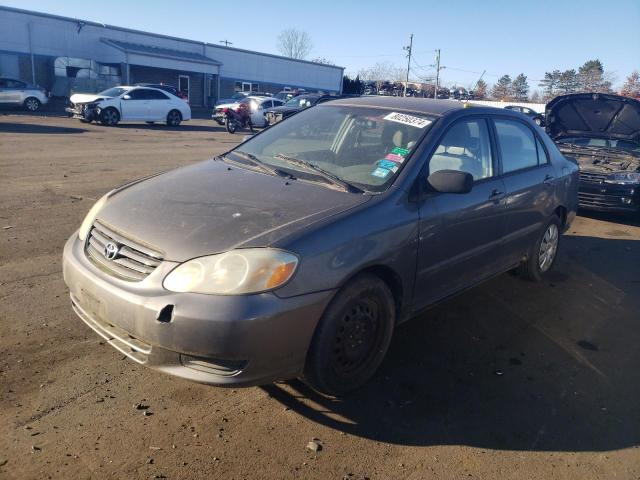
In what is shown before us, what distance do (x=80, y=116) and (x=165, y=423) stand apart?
2019 centimetres

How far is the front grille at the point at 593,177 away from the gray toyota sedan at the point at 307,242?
4.43 meters

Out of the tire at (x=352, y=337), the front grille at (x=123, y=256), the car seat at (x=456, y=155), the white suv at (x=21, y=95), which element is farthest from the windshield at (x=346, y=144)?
the white suv at (x=21, y=95)

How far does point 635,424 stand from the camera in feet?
10.1

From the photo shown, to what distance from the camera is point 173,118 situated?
22.2 meters

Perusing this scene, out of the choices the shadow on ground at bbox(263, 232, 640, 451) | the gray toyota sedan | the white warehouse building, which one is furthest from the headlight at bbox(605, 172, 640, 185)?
the white warehouse building

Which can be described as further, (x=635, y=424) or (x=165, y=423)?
(x=635, y=424)

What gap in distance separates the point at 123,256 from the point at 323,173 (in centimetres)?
142

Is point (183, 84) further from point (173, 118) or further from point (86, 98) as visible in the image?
point (86, 98)

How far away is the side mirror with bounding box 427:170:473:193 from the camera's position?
10.8 feet

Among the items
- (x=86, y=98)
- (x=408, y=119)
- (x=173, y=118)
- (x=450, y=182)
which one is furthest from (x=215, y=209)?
(x=173, y=118)

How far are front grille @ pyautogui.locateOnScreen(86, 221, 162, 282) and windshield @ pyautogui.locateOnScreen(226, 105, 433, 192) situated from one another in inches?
48.7

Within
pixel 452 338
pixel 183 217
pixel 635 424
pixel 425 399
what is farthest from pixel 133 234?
pixel 635 424

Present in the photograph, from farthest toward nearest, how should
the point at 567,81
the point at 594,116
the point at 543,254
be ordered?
the point at 567,81 < the point at 594,116 < the point at 543,254

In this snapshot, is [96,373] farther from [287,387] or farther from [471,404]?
[471,404]
